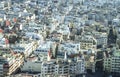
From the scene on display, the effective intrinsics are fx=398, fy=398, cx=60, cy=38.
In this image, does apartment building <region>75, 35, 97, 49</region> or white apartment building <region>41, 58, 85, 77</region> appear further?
apartment building <region>75, 35, 97, 49</region>

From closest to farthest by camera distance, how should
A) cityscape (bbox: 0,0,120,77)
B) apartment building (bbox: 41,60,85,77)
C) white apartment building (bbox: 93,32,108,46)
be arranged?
apartment building (bbox: 41,60,85,77), cityscape (bbox: 0,0,120,77), white apartment building (bbox: 93,32,108,46)

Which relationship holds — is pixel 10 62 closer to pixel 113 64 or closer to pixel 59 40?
pixel 113 64

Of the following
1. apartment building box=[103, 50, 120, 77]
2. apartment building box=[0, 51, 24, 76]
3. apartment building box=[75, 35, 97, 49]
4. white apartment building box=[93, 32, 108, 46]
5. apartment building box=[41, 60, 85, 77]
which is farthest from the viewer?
white apartment building box=[93, 32, 108, 46]

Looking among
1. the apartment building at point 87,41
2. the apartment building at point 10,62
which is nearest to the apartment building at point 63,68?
the apartment building at point 10,62

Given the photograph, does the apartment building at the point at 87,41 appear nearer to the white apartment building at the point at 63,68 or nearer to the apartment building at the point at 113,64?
the apartment building at the point at 113,64

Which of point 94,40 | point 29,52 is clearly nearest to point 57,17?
point 94,40

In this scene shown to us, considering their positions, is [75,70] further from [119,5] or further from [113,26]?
[119,5]

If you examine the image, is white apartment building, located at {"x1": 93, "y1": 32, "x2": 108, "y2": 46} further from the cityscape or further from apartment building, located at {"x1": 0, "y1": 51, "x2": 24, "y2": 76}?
apartment building, located at {"x1": 0, "y1": 51, "x2": 24, "y2": 76}

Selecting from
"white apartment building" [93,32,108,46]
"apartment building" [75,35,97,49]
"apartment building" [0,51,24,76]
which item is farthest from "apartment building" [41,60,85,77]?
"white apartment building" [93,32,108,46]
